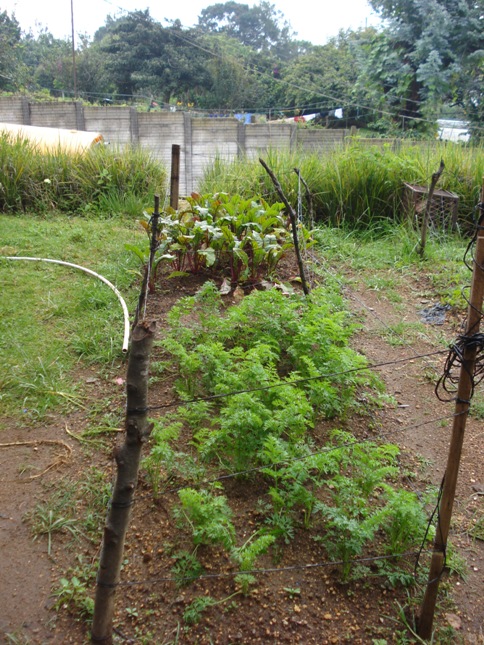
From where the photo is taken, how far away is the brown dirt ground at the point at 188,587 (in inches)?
75.9

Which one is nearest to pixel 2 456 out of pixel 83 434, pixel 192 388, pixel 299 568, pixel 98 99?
pixel 83 434

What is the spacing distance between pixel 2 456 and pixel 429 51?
17390 mm

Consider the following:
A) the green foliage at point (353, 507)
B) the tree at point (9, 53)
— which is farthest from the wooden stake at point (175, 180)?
the tree at point (9, 53)

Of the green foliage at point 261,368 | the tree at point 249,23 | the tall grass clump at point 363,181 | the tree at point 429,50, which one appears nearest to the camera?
the green foliage at point 261,368

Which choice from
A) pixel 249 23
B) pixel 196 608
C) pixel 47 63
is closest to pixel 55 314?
pixel 196 608

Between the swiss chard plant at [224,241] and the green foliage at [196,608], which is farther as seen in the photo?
the swiss chard plant at [224,241]

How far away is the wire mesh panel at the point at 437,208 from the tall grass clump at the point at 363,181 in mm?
308

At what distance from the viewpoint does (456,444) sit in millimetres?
1873

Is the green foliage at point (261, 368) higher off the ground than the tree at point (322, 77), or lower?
lower

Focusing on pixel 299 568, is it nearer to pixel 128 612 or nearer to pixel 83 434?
pixel 128 612

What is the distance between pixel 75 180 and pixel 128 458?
22.4 feet

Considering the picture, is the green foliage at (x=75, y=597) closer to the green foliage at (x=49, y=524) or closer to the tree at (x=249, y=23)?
the green foliage at (x=49, y=524)

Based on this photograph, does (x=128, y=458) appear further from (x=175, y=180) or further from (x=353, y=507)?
(x=175, y=180)

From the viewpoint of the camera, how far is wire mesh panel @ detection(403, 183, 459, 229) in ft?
22.2
